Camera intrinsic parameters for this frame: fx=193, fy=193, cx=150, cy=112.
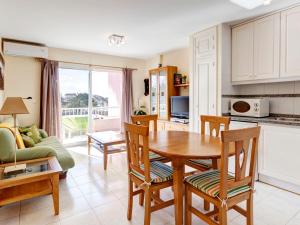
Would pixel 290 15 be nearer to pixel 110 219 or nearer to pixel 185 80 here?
pixel 185 80

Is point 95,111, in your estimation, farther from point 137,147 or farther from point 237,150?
point 237,150

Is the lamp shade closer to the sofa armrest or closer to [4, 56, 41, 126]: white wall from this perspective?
the sofa armrest

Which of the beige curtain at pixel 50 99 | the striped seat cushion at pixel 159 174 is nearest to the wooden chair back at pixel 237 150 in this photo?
the striped seat cushion at pixel 159 174

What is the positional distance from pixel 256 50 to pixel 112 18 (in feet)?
7.19

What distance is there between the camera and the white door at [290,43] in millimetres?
2465

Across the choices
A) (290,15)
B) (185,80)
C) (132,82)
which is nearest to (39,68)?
(132,82)

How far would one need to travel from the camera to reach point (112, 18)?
285 cm

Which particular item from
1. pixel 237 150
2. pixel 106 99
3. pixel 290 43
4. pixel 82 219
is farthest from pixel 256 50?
pixel 106 99

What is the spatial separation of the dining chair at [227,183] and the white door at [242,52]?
6.05 feet

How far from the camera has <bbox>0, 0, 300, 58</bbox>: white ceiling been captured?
2436 mm

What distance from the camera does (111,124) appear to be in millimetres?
5809

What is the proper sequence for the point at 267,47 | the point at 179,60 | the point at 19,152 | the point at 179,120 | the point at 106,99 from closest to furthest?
the point at 19,152 → the point at 267,47 → the point at 179,120 → the point at 179,60 → the point at 106,99

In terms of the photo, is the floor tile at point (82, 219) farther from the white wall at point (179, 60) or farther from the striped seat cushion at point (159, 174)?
the white wall at point (179, 60)

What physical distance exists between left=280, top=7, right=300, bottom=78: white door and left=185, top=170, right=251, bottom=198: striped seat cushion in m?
1.87
